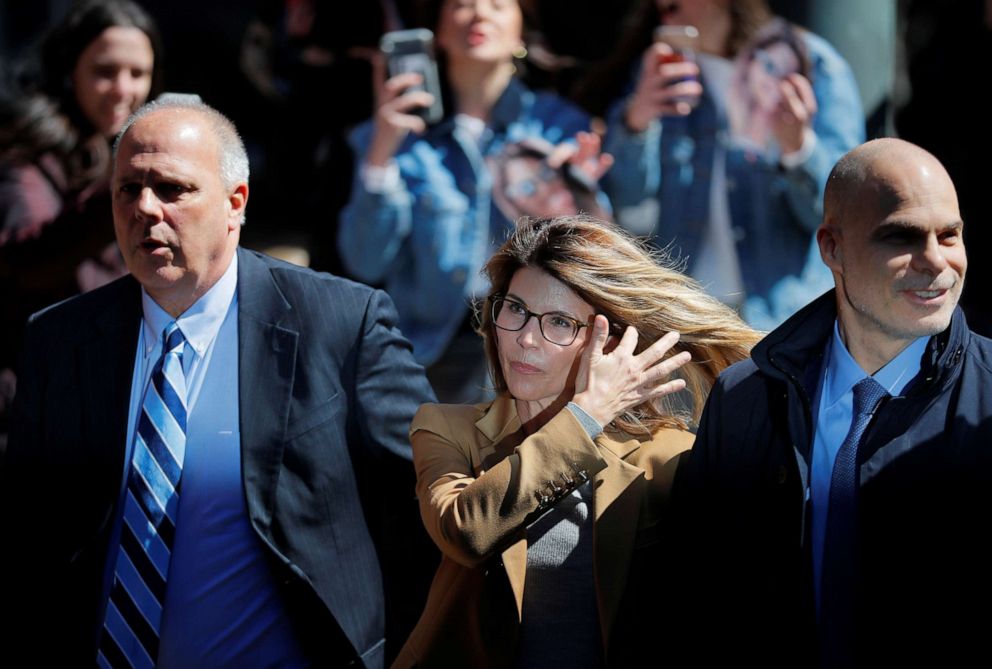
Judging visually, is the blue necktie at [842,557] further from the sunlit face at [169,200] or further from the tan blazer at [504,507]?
the sunlit face at [169,200]

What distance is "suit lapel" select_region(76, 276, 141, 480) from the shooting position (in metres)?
2.81

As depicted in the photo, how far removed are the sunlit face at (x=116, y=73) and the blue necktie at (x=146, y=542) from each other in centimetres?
184

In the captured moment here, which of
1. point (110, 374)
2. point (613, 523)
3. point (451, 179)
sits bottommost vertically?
point (613, 523)

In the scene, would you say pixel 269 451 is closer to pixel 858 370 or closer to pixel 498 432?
pixel 498 432

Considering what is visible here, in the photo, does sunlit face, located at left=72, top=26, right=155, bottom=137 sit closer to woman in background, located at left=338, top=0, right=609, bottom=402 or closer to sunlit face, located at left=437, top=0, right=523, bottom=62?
woman in background, located at left=338, top=0, right=609, bottom=402

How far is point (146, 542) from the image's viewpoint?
2.73m

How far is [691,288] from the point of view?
9.36 feet

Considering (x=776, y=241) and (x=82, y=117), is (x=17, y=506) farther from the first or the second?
(x=776, y=241)

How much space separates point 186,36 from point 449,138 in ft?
3.80

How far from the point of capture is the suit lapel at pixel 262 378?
8.95 feet

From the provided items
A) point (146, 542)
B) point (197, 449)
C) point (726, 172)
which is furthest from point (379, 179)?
point (146, 542)

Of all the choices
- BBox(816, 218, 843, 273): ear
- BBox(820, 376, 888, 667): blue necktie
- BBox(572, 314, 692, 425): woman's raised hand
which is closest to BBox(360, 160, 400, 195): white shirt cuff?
BBox(572, 314, 692, 425): woman's raised hand

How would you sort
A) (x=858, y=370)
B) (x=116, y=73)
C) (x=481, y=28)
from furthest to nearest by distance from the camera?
1. (x=481, y=28)
2. (x=116, y=73)
3. (x=858, y=370)

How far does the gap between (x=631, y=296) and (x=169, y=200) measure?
100cm
